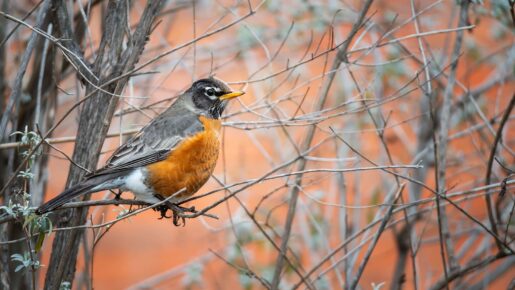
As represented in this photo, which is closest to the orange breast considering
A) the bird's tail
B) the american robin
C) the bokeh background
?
the american robin

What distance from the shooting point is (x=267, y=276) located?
13.2 feet

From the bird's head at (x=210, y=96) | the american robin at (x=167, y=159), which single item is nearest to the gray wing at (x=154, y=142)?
the american robin at (x=167, y=159)

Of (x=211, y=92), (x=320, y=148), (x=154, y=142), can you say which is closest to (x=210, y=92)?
(x=211, y=92)

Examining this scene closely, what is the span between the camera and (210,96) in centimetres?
331

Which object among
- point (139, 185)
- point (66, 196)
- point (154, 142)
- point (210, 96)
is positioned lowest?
point (66, 196)

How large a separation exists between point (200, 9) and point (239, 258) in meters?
1.99

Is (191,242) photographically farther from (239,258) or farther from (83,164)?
(83,164)

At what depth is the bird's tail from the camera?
88.7 inches

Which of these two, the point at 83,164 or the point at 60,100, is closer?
the point at 83,164

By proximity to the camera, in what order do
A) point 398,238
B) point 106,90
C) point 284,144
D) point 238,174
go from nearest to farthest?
point 106,90 < point 398,238 < point 238,174 < point 284,144

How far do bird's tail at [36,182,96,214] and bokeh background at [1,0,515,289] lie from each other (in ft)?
2.10

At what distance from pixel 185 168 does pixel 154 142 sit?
0.55ft

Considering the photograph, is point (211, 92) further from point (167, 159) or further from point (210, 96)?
point (167, 159)

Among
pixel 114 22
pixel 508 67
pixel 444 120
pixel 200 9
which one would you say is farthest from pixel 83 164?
pixel 200 9
